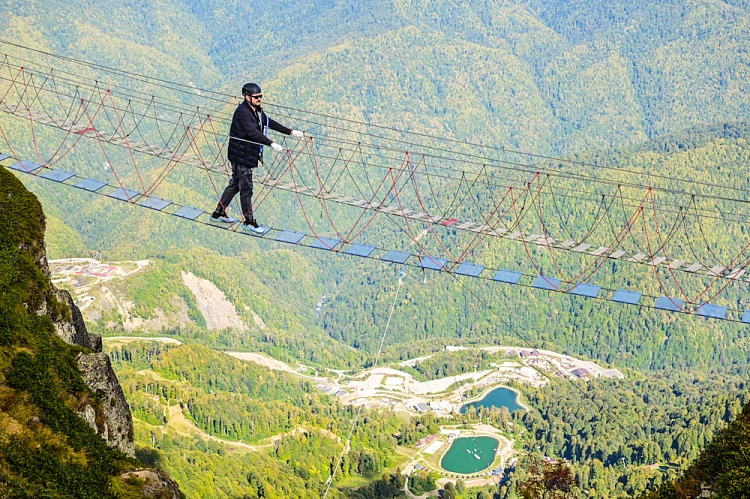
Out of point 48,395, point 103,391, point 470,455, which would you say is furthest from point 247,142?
point 470,455

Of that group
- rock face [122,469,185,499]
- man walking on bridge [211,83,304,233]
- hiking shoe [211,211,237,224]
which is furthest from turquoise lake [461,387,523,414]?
rock face [122,469,185,499]

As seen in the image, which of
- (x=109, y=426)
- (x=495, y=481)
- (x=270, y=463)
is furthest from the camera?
(x=495, y=481)

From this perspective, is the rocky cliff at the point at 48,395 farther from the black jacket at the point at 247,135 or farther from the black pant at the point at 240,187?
the black jacket at the point at 247,135

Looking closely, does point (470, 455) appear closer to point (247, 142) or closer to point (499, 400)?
point (499, 400)

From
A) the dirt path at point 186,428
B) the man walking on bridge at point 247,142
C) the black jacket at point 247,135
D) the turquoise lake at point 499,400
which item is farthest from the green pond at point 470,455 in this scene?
the black jacket at point 247,135

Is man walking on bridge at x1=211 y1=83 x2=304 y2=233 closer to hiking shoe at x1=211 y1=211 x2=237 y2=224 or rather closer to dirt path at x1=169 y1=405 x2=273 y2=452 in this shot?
hiking shoe at x1=211 y1=211 x2=237 y2=224

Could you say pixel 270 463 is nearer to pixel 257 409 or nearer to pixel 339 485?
pixel 339 485

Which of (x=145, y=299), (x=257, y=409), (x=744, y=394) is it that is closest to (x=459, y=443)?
(x=257, y=409)
